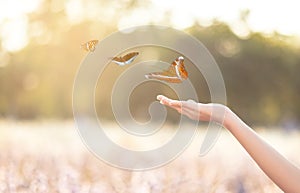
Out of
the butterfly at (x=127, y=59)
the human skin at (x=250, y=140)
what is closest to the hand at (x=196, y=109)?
the human skin at (x=250, y=140)

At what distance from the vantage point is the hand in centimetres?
180

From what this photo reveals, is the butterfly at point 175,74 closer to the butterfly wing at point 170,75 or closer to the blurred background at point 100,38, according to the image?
the butterfly wing at point 170,75

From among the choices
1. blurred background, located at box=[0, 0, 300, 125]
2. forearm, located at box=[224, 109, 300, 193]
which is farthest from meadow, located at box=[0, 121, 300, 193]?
blurred background, located at box=[0, 0, 300, 125]

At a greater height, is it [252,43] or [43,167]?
[252,43]

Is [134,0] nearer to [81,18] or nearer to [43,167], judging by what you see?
[81,18]

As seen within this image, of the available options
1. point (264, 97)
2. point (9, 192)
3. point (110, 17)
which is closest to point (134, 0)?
point (110, 17)

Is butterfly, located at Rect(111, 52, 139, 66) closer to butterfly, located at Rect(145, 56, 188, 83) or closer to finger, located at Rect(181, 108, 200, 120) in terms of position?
butterfly, located at Rect(145, 56, 188, 83)

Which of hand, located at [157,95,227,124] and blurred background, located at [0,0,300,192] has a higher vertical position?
blurred background, located at [0,0,300,192]

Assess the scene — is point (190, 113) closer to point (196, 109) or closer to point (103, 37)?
point (196, 109)

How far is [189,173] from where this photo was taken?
295 cm

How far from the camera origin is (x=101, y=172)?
2945 millimetres

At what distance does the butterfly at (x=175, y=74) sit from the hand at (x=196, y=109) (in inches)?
2.6

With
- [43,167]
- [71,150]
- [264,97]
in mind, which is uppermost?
[264,97]

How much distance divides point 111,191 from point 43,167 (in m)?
0.63
